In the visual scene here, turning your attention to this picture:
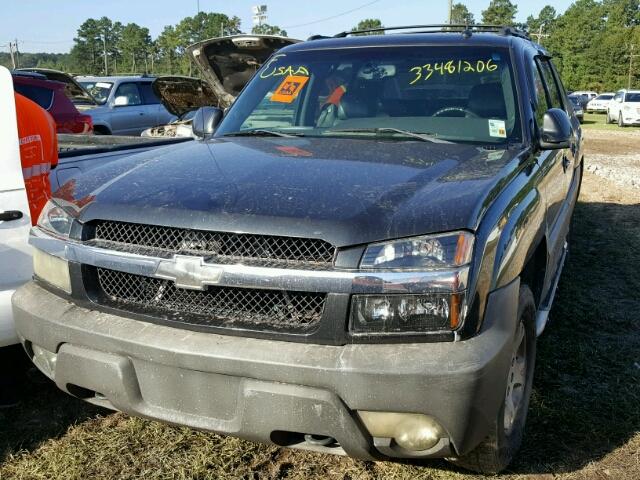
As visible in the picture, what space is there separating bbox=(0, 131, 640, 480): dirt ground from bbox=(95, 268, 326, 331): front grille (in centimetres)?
79

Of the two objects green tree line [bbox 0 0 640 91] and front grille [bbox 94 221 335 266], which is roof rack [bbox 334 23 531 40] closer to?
front grille [bbox 94 221 335 266]

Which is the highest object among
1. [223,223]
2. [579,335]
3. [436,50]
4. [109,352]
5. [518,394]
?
[436,50]

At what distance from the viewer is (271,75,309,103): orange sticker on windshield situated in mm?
3955

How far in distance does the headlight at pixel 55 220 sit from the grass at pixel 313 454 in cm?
100

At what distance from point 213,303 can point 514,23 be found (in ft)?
190

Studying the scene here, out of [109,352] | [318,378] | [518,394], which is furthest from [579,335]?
[109,352]

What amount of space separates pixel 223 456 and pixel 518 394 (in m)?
1.30

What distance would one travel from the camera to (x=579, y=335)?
437cm

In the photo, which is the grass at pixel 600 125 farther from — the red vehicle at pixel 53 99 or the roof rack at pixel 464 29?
the roof rack at pixel 464 29

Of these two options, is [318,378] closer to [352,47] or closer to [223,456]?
[223,456]

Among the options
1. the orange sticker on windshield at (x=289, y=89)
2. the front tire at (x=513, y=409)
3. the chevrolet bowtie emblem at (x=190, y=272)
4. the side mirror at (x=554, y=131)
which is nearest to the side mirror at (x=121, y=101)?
the orange sticker on windshield at (x=289, y=89)

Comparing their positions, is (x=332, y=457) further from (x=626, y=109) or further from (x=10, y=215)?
(x=626, y=109)

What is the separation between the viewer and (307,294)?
2285 mm

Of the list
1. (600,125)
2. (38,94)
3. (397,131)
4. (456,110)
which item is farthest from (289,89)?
(600,125)
